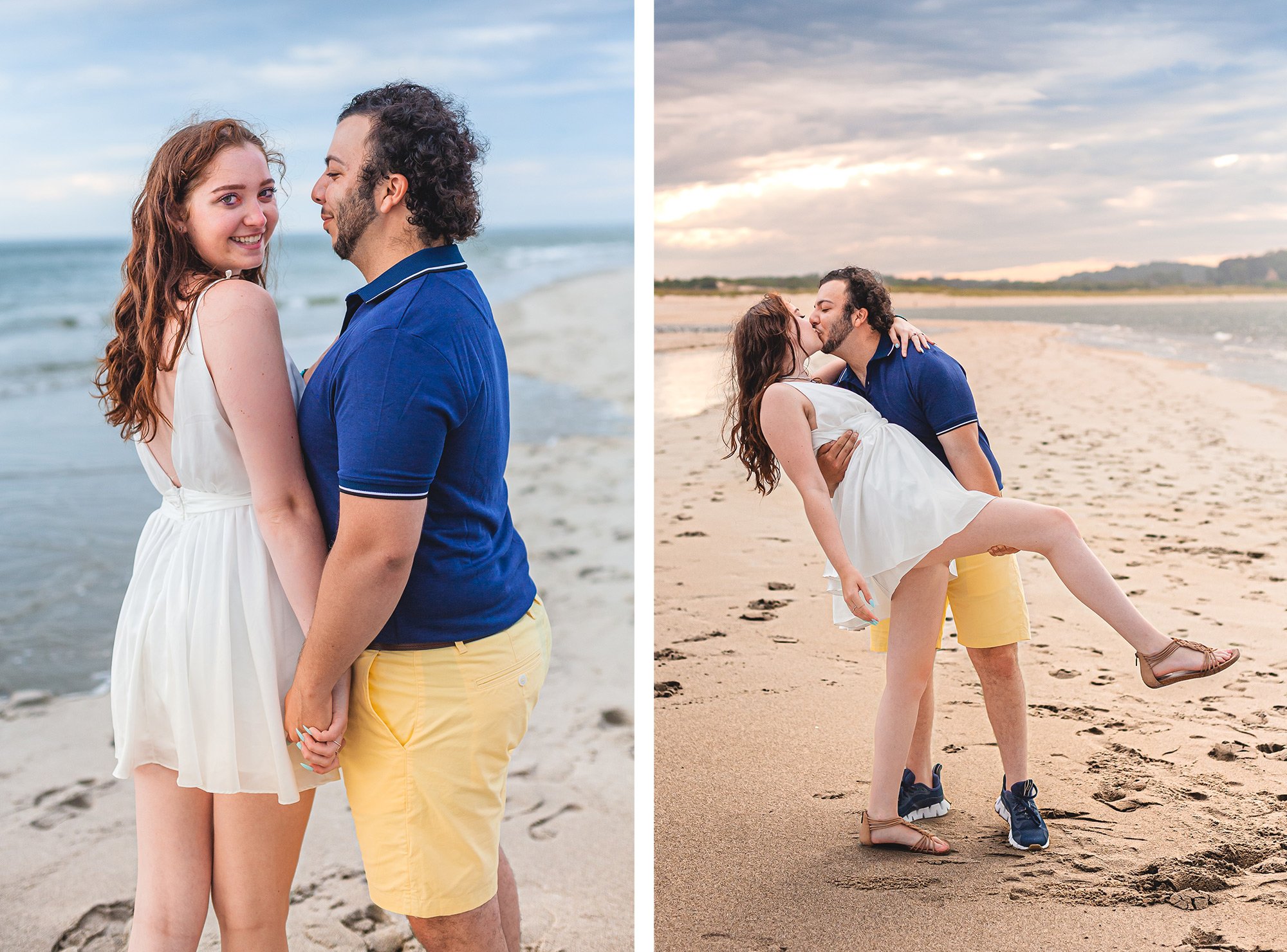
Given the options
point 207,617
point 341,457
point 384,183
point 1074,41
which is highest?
point 1074,41

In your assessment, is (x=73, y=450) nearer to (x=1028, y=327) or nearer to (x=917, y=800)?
(x=917, y=800)

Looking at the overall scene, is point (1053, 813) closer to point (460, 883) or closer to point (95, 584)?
point (460, 883)

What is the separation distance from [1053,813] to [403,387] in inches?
89.1

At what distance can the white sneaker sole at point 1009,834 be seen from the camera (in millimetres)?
2518

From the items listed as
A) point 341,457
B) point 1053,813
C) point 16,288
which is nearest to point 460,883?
point 341,457

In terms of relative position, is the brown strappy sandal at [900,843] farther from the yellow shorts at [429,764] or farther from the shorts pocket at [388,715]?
the shorts pocket at [388,715]

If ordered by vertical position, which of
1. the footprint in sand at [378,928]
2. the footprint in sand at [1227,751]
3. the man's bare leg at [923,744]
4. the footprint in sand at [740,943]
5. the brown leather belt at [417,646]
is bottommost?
the footprint in sand at [740,943]

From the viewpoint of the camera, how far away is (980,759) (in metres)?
3.00

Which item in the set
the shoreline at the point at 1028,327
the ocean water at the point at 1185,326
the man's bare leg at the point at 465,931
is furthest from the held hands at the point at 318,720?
the ocean water at the point at 1185,326

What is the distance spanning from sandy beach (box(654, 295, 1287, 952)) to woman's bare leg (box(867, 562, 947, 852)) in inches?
11.3

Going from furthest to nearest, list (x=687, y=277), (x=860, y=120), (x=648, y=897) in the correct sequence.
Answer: (x=860, y=120) → (x=687, y=277) → (x=648, y=897)

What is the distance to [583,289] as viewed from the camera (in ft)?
55.0

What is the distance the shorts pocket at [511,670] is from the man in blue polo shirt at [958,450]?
1.03m

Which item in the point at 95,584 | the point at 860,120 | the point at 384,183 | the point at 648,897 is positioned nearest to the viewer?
the point at 384,183
